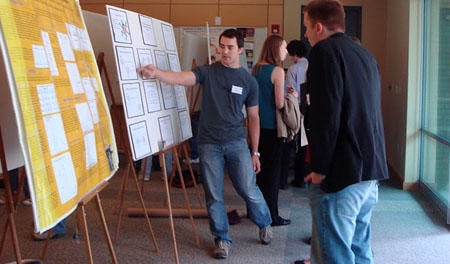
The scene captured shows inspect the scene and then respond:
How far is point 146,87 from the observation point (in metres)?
3.00

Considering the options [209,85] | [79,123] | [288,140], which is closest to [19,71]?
[79,123]

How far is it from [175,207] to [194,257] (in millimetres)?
1321

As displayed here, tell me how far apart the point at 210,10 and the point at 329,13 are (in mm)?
5133

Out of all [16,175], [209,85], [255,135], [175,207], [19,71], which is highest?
[19,71]

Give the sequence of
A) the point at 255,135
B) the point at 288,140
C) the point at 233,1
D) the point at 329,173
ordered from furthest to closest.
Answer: the point at 233,1 < the point at 288,140 < the point at 255,135 < the point at 329,173

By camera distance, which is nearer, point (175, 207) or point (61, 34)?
point (61, 34)

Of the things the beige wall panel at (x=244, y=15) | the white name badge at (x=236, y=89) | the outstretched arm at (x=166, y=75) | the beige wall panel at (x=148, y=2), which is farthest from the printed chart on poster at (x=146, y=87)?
the beige wall panel at (x=148, y=2)

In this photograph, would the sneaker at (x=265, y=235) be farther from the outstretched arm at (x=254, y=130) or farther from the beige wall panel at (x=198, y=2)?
the beige wall panel at (x=198, y=2)

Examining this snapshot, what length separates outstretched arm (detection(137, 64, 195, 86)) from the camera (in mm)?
2961

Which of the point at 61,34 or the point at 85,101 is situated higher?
the point at 61,34

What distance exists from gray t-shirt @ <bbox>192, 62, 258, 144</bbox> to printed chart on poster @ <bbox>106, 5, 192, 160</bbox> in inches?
8.6

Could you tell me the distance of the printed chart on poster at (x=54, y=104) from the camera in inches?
59.5

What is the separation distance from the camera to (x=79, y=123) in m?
1.97

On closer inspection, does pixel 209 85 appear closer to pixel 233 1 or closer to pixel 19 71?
pixel 19 71
